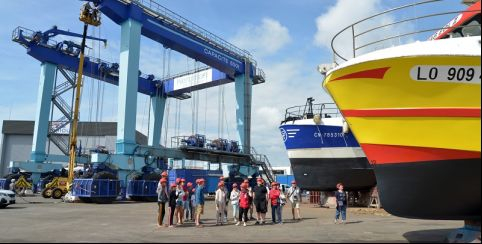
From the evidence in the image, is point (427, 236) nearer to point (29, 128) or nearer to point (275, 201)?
point (275, 201)

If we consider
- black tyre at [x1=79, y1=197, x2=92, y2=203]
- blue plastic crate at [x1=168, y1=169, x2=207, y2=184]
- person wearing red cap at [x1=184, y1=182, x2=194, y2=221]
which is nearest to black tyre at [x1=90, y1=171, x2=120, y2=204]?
black tyre at [x1=79, y1=197, x2=92, y2=203]

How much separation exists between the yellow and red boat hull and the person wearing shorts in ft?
17.3

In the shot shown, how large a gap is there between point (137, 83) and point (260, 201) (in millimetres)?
16742

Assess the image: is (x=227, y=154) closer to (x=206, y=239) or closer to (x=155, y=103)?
(x=155, y=103)

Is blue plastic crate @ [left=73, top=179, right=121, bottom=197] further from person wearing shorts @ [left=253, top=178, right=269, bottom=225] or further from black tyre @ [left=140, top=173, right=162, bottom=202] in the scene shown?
person wearing shorts @ [left=253, top=178, right=269, bottom=225]

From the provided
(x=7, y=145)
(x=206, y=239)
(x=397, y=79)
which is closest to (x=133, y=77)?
(x=206, y=239)

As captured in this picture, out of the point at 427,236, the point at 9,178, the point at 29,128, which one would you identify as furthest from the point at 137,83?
the point at 29,128

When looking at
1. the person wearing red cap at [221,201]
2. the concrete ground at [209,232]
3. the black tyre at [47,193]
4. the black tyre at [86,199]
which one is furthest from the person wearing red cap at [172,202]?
the black tyre at [47,193]

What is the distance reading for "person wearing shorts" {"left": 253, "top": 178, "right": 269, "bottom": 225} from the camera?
1395 cm

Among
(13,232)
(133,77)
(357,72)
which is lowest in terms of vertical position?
(13,232)

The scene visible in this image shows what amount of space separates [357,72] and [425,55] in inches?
53.1

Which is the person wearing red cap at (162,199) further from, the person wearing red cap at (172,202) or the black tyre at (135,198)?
the black tyre at (135,198)

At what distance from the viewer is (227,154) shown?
34500 mm

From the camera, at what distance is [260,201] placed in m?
13.9
